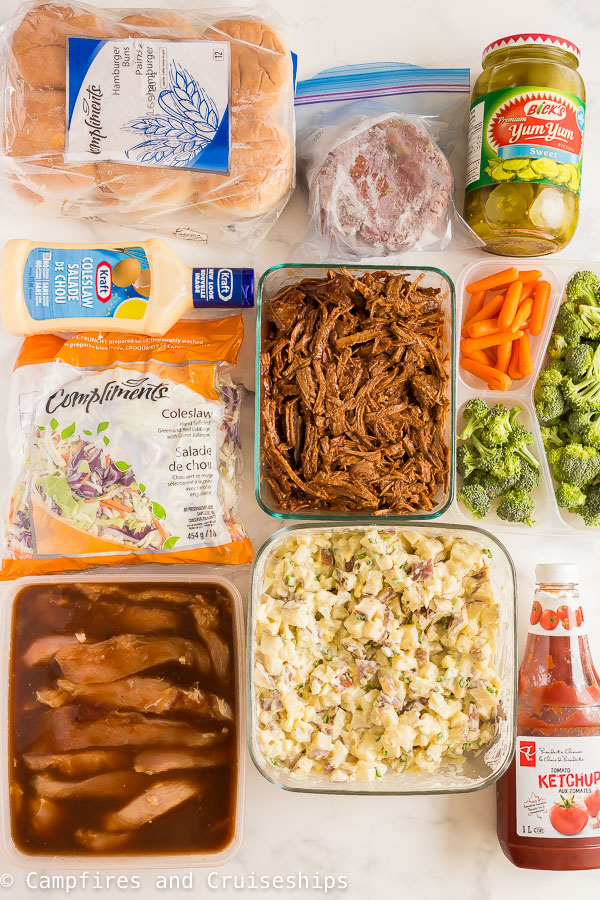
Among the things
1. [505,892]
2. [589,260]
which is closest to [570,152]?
[589,260]

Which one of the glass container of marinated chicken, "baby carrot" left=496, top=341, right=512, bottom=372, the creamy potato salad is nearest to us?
the creamy potato salad

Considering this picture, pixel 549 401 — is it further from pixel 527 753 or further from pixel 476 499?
pixel 527 753

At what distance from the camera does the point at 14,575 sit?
5.77 feet

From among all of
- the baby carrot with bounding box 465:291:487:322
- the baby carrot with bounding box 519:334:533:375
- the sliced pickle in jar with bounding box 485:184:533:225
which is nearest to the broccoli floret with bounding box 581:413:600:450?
the baby carrot with bounding box 519:334:533:375

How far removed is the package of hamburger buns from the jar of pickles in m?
0.50

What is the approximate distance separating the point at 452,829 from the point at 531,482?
990 mm

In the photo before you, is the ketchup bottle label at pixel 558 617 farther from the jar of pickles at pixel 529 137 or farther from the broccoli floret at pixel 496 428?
the jar of pickles at pixel 529 137

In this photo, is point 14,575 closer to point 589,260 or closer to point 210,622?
point 210,622

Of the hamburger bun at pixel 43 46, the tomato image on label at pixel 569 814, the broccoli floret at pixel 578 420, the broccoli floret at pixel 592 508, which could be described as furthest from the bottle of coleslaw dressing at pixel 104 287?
the tomato image on label at pixel 569 814

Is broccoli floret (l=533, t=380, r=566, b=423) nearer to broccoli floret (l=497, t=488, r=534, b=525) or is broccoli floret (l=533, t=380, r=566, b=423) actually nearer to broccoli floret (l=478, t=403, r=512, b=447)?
→ broccoli floret (l=478, t=403, r=512, b=447)

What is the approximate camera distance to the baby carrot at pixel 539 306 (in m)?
1.86

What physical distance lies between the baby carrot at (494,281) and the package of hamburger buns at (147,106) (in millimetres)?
587

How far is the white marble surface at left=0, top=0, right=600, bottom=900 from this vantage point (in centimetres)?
188

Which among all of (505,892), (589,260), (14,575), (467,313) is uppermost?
(589,260)
